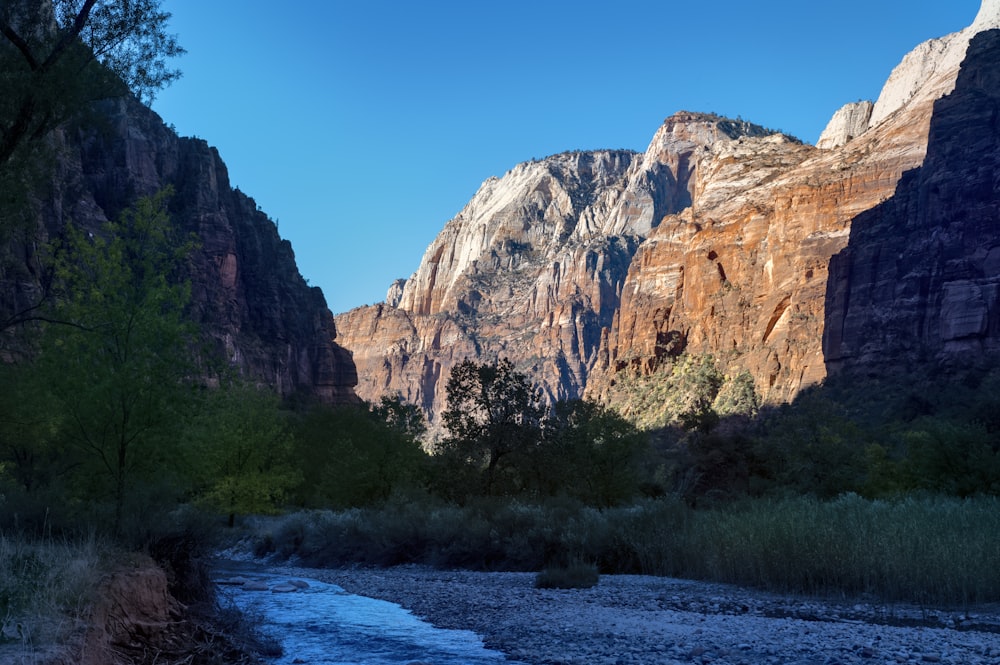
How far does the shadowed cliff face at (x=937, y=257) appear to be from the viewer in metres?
80.2

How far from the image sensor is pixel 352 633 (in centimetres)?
1335

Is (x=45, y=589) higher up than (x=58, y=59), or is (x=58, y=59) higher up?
(x=58, y=59)

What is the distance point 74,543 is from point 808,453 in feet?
102

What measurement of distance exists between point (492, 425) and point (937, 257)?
73296 mm

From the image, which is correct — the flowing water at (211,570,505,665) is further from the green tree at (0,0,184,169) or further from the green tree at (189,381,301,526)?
the green tree at (189,381,301,526)

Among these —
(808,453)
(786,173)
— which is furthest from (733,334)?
(808,453)

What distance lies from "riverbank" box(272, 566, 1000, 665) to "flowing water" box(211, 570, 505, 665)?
1.70 feet

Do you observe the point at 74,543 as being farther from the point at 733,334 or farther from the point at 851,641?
the point at 733,334

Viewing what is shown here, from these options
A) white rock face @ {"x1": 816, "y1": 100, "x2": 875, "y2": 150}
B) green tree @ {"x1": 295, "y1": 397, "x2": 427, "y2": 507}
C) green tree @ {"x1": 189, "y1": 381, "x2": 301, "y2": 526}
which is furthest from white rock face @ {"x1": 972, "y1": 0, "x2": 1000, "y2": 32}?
green tree @ {"x1": 189, "y1": 381, "x2": 301, "y2": 526}

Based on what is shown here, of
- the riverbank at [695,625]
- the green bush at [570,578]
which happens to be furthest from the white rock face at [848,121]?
the riverbank at [695,625]

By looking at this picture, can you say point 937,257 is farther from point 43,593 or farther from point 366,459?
point 43,593

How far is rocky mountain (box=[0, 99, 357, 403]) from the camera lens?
3925 inches

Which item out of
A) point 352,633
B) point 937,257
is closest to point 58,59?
point 352,633

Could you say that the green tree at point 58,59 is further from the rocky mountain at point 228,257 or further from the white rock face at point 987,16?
the white rock face at point 987,16
